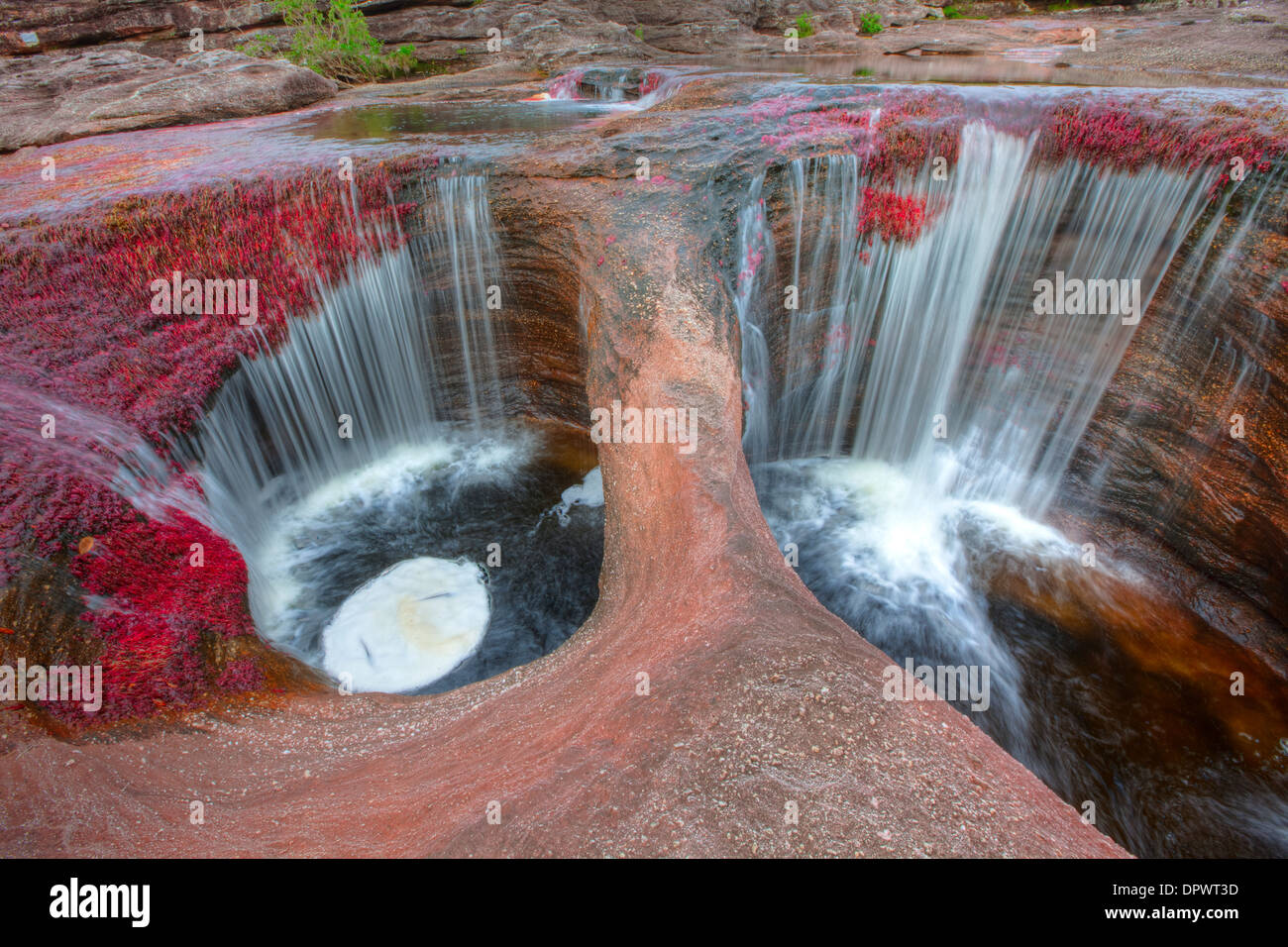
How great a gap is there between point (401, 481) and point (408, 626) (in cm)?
249

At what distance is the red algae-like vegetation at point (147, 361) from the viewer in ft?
13.3

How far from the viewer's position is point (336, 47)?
1470 cm

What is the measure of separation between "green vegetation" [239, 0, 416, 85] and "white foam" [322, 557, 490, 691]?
13.8 metres

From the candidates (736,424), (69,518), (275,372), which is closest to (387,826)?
(69,518)

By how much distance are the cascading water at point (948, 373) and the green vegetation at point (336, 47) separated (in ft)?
43.1

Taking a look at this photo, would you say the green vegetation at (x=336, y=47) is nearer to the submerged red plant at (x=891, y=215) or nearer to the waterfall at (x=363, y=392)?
the waterfall at (x=363, y=392)

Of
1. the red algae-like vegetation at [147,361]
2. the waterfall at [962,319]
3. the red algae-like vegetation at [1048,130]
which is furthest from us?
the waterfall at [962,319]

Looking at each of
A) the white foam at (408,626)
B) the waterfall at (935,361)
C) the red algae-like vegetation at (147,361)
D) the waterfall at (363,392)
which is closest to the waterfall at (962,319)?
the waterfall at (935,361)

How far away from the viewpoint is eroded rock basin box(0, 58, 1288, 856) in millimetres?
2732

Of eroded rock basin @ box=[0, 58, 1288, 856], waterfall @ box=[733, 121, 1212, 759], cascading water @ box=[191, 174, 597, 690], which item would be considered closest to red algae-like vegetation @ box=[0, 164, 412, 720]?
eroded rock basin @ box=[0, 58, 1288, 856]

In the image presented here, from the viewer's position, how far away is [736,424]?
495 cm

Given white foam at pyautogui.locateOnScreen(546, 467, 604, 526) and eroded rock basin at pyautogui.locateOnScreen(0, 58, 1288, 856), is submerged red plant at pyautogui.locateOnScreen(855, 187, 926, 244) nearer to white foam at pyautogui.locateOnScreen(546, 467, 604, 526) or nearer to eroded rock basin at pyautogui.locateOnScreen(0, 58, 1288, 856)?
eroded rock basin at pyautogui.locateOnScreen(0, 58, 1288, 856)

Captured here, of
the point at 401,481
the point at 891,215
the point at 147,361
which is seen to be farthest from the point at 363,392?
the point at 891,215

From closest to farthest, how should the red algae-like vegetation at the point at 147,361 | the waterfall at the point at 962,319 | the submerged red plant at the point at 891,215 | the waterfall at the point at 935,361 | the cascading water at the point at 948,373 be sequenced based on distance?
the red algae-like vegetation at the point at 147,361
the cascading water at the point at 948,373
the waterfall at the point at 935,361
the waterfall at the point at 962,319
the submerged red plant at the point at 891,215
